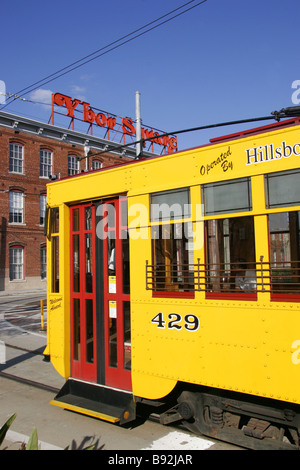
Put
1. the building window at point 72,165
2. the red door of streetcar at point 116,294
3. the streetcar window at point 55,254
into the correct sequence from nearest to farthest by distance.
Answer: the red door of streetcar at point 116,294 < the streetcar window at point 55,254 < the building window at point 72,165

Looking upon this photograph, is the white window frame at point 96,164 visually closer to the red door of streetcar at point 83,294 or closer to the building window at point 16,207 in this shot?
the building window at point 16,207

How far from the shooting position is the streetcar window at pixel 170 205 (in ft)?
15.3

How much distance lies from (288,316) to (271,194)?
1187 millimetres

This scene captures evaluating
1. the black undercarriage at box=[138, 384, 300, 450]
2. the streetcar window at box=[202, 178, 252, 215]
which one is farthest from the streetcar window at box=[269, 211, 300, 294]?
the black undercarriage at box=[138, 384, 300, 450]

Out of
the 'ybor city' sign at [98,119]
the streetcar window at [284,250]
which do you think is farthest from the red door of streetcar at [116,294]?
the 'ybor city' sign at [98,119]

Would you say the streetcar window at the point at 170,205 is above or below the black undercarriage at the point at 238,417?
above

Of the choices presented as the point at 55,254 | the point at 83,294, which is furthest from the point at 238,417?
the point at 55,254

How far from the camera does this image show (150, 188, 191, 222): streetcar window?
15.3ft

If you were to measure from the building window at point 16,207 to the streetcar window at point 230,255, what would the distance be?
27.5 meters

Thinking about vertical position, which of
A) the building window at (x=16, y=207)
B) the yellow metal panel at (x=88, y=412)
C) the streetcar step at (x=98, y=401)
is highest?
the building window at (x=16, y=207)

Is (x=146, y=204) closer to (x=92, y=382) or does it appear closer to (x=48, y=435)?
(x=92, y=382)

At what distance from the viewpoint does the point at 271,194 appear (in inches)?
159

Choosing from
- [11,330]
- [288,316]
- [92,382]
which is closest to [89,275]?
[92,382]

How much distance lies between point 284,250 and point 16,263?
28.3m
